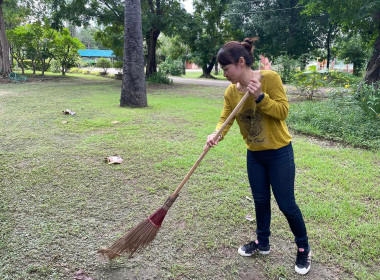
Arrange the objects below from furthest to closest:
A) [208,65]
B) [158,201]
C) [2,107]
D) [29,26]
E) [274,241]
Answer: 1. [208,65]
2. [29,26]
3. [2,107]
4. [158,201]
5. [274,241]

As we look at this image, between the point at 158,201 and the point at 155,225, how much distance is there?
964 millimetres

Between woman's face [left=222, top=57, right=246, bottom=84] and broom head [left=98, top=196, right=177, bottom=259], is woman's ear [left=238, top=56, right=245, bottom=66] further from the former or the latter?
broom head [left=98, top=196, right=177, bottom=259]

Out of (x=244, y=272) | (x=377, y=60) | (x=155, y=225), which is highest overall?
(x=377, y=60)

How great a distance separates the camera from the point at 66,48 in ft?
67.7

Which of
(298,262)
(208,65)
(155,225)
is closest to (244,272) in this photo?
(298,262)

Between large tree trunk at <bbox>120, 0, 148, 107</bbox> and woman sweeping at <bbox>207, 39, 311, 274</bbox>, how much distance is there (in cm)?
658

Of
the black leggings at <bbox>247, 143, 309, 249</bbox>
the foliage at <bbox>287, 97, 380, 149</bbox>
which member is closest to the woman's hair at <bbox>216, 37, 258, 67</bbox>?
the black leggings at <bbox>247, 143, 309, 249</bbox>

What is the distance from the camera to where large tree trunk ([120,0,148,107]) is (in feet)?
28.2

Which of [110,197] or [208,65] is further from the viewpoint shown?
[208,65]

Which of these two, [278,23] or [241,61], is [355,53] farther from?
[241,61]

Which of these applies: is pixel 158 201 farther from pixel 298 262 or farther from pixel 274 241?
pixel 298 262

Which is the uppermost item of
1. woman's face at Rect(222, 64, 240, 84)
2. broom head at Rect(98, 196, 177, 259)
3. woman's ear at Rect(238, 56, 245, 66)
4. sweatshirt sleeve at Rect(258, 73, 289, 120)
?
woman's ear at Rect(238, 56, 245, 66)

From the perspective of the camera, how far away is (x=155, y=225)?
2432 millimetres

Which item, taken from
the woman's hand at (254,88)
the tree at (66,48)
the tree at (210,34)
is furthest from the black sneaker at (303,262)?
the tree at (66,48)
